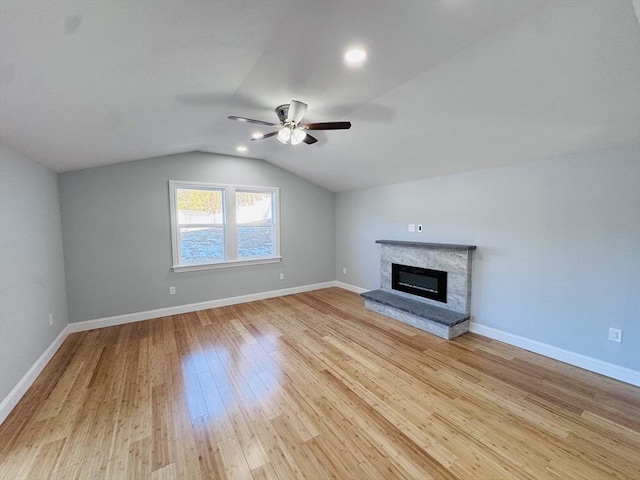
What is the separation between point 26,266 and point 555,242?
5326 millimetres

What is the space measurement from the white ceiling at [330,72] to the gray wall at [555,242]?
1.02ft

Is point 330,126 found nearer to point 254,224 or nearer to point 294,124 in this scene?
point 294,124

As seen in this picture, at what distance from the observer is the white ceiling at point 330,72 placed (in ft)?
4.23

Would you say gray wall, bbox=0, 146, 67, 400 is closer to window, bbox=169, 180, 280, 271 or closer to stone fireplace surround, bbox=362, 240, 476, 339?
window, bbox=169, 180, 280, 271

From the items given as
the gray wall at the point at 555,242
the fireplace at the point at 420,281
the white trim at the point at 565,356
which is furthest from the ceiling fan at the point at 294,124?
the white trim at the point at 565,356

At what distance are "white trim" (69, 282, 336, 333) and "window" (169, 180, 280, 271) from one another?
0.63 meters

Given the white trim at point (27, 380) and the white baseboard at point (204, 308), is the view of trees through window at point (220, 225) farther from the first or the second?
the white trim at point (27, 380)

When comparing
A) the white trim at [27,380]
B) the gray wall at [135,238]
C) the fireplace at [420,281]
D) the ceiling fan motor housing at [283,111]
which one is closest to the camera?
the white trim at [27,380]

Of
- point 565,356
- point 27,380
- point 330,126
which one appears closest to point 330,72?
point 330,126

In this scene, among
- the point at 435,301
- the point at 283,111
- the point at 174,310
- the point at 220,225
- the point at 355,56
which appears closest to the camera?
the point at 355,56

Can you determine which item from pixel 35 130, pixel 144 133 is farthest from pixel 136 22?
pixel 144 133

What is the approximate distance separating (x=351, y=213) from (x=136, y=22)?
4.60 metres

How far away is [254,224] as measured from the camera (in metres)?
4.98

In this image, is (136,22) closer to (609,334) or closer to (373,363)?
(373,363)
